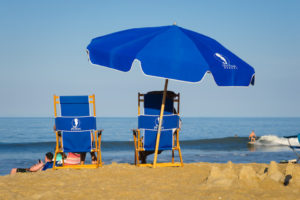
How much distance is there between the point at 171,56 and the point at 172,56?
0.6 inches

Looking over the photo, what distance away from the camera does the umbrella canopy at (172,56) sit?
5.27m

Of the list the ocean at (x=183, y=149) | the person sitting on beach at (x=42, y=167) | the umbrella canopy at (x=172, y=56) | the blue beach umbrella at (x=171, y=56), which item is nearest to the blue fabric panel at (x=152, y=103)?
the blue beach umbrella at (x=171, y=56)

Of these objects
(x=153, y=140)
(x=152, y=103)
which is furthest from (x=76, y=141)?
(x=152, y=103)

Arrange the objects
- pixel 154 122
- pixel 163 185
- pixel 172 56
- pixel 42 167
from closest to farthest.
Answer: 1. pixel 163 185
2. pixel 172 56
3. pixel 154 122
4. pixel 42 167

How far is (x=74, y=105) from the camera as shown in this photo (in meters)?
6.53

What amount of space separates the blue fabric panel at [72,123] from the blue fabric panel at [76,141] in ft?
0.24

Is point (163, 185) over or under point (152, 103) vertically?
under

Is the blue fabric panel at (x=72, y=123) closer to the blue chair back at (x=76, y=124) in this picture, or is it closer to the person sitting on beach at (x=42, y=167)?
the blue chair back at (x=76, y=124)

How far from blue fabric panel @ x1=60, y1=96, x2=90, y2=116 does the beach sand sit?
50.7 inches

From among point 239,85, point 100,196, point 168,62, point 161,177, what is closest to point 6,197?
point 100,196

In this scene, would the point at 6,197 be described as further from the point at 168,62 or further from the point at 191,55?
the point at 191,55

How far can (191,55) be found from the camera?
5473mm

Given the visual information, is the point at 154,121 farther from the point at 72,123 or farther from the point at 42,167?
the point at 42,167

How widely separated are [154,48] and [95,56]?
0.94m
